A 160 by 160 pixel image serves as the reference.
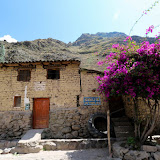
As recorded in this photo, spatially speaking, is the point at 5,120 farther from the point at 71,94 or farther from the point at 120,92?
the point at 120,92

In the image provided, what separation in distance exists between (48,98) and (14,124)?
268cm

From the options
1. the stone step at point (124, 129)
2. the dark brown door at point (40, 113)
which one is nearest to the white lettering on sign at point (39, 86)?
the dark brown door at point (40, 113)

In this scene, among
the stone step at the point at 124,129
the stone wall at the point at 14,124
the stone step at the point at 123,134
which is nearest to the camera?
the stone step at the point at 123,134

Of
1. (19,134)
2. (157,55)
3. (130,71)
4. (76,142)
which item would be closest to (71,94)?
(76,142)

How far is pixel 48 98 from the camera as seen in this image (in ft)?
29.3

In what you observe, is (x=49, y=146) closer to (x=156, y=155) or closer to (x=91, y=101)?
(x=91, y=101)

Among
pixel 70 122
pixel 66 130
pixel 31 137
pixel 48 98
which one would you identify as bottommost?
pixel 31 137

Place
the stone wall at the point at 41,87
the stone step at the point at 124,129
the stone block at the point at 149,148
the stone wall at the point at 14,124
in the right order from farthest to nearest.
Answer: the stone wall at the point at 41,87 → the stone wall at the point at 14,124 → the stone step at the point at 124,129 → the stone block at the point at 149,148

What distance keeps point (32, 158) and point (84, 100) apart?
14.5 ft

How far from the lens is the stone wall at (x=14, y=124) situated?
8.22 metres

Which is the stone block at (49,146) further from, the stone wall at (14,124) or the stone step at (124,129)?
the stone step at (124,129)

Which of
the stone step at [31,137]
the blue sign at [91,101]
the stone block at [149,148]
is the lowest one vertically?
the stone step at [31,137]

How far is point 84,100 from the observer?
8.72m

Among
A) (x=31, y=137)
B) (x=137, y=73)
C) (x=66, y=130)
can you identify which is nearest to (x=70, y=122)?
(x=66, y=130)
